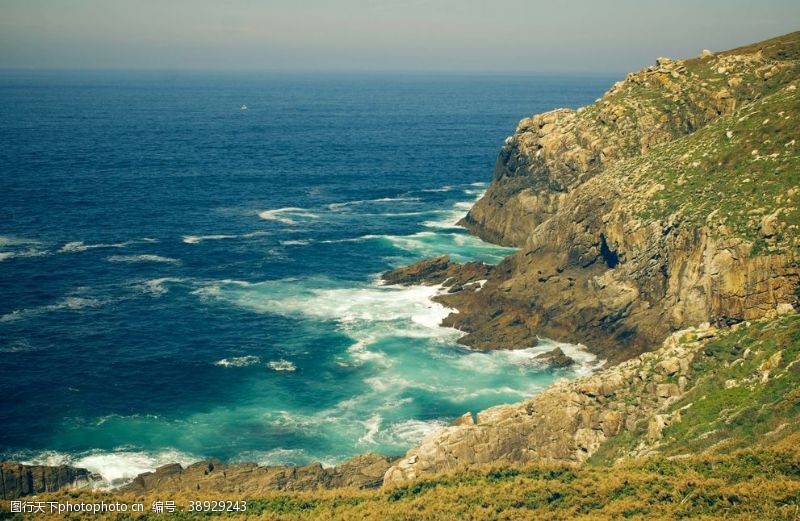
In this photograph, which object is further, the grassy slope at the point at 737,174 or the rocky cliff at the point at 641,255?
the grassy slope at the point at 737,174

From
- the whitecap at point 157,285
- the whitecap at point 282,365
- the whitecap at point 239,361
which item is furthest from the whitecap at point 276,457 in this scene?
the whitecap at point 157,285

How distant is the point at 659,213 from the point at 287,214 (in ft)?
250

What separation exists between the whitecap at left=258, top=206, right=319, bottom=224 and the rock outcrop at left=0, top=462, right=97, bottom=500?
80.7m

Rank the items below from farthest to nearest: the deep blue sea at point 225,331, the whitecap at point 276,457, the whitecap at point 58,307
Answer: the whitecap at point 58,307, the deep blue sea at point 225,331, the whitecap at point 276,457

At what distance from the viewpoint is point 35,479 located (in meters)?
60.7

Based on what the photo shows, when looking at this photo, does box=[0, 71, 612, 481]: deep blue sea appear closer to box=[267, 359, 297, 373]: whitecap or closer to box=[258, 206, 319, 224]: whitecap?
box=[267, 359, 297, 373]: whitecap

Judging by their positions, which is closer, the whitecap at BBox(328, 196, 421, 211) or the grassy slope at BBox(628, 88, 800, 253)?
the grassy slope at BBox(628, 88, 800, 253)

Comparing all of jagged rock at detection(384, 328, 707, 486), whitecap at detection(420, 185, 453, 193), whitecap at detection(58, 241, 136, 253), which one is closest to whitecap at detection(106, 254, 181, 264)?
whitecap at detection(58, 241, 136, 253)

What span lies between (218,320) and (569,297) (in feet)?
134

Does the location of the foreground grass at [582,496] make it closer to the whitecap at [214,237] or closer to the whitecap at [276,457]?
the whitecap at [276,457]

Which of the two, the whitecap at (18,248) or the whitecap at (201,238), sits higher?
the whitecap at (18,248)

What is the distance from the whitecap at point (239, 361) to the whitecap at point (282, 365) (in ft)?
5.66

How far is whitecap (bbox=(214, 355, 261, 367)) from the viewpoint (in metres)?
83.4

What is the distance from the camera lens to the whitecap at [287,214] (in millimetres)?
140500
